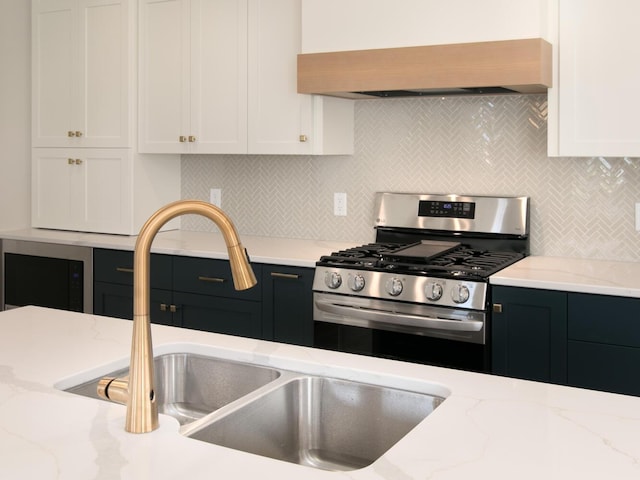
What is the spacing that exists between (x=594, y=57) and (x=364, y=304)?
1.39 m

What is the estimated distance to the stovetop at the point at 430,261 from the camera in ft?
10.8

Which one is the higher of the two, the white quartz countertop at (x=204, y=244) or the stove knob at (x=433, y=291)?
the white quartz countertop at (x=204, y=244)

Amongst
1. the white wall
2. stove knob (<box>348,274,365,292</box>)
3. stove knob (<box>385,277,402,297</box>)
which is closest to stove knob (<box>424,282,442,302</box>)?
stove knob (<box>385,277,402,297</box>)

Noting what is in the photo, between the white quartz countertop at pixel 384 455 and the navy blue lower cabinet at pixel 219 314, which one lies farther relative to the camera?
the navy blue lower cabinet at pixel 219 314

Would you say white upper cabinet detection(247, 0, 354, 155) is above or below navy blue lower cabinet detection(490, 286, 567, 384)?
above

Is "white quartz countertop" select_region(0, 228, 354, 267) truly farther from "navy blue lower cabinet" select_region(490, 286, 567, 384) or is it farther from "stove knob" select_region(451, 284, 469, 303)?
"navy blue lower cabinet" select_region(490, 286, 567, 384)

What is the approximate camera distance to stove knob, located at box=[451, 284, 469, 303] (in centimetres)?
321

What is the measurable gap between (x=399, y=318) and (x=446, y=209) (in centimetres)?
83

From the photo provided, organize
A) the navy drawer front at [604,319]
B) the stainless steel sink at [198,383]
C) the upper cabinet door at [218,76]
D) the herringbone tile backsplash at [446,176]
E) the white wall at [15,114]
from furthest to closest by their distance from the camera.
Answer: the white wall at [15,114]
the upper cabinet door at [218,76]
the herringbone tile backsplash at [446,176]
the navy drawer front at [604,319]
the stainless steel sink at [198,383]

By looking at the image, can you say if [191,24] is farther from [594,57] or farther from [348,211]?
[594,57]

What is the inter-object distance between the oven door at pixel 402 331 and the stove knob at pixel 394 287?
0.17 ft

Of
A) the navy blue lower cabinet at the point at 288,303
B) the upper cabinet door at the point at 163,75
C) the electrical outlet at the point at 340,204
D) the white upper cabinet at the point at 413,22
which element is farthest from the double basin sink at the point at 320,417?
the upper cabinet door at the point at 163,75

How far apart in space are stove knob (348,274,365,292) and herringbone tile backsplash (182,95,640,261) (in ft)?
2.64

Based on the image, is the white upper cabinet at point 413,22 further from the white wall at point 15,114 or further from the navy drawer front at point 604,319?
the white wall at point 15,114
